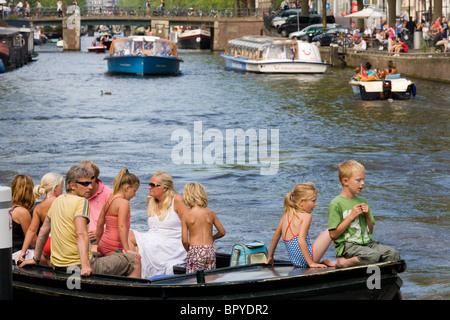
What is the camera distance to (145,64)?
51.4 meters

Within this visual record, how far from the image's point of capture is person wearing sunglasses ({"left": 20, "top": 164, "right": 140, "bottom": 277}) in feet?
24.1

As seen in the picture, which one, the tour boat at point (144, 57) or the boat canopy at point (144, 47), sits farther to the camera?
the boat canopy at point (144, 47)

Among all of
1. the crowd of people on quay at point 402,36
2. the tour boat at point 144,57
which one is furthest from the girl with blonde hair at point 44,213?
the tour boat at point 144,57

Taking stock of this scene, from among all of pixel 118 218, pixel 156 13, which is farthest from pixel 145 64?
pixel 118 218

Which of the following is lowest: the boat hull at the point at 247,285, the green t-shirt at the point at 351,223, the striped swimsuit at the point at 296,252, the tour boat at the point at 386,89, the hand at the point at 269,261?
the boat hull at the point at 247,285

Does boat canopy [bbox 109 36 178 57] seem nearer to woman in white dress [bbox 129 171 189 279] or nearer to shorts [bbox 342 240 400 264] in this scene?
woman in white dress [bbox 129 171 189 279]

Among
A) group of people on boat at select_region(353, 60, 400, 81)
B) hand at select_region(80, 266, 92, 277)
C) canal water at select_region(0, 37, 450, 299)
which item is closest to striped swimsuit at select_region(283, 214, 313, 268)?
hand at select_region(80, 266, 92, 277)

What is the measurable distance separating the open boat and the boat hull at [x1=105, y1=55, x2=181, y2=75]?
43.9 m

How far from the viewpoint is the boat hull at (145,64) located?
51.2m

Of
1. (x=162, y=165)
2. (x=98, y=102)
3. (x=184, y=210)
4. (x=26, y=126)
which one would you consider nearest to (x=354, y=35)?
(x=98, y=102)

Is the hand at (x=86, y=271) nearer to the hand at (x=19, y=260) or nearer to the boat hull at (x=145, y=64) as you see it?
the hand at (x=19, y=260)

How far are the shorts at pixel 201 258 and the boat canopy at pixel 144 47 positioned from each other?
44239 millimetres
